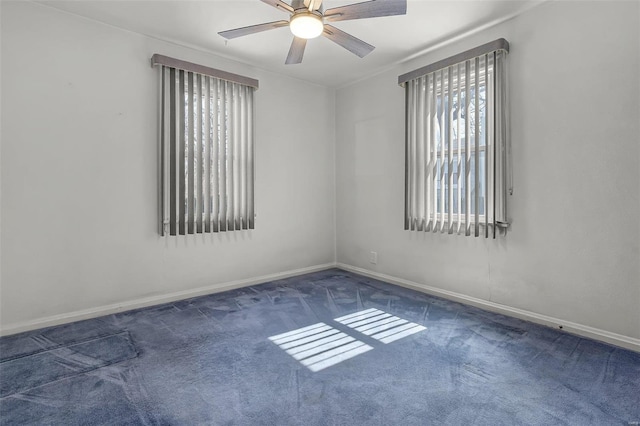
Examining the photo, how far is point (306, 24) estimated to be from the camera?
2232 millimetres

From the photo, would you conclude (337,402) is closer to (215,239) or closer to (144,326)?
(144,326)

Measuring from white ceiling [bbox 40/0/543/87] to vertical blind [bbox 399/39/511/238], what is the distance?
0.27m

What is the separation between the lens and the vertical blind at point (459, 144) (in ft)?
9.73

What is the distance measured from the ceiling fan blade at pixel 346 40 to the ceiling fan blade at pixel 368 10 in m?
0.12

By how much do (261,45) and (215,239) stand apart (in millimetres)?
2149

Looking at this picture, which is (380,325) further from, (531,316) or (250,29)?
(250,29)

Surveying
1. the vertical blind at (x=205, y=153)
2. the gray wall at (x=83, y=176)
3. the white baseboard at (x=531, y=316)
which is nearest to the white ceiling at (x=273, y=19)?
the gray wall at (x=83, y=176)

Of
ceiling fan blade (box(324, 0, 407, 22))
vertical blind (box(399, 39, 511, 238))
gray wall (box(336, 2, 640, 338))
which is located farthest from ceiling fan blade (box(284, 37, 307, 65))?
gray wall (box(336, 2, 640, 338))

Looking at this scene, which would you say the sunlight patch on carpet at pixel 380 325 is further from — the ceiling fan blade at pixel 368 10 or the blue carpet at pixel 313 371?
the ceiling fan blade at pixel 368 10

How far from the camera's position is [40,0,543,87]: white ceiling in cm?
274

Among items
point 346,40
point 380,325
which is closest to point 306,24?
point 346,40

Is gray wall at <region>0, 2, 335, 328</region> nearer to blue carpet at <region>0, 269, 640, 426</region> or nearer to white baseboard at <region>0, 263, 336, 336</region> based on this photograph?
white baseboard at <region>0, 263, 336, 336</region>

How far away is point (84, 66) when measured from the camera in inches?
115

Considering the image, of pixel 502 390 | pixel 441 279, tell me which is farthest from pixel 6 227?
pixel 441 279
